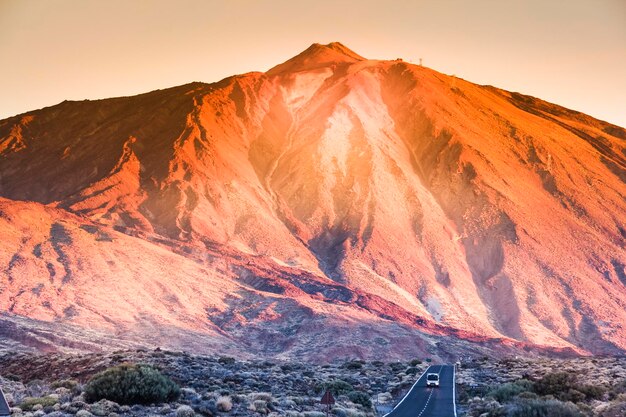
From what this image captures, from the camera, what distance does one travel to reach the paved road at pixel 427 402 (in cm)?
3184

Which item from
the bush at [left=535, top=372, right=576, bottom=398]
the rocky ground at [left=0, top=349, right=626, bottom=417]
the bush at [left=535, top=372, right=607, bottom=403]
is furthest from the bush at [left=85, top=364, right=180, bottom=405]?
the bush at [left=535, top=372, right=576, bottom=398]

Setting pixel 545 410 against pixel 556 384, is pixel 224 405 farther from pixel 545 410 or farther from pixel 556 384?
pixel 556 384

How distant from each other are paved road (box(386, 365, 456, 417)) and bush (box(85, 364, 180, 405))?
32.3 ft

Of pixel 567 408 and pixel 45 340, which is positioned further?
pixel 45 340

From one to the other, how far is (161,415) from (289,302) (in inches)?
2506

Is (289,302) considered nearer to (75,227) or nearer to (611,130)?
(75,227)

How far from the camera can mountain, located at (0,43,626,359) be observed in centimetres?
7981

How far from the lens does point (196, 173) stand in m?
121

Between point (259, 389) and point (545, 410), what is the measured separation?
1425cm

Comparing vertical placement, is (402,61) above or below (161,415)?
above

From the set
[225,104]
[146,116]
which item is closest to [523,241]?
[225,104]

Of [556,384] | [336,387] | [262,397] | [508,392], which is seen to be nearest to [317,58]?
[336,387]

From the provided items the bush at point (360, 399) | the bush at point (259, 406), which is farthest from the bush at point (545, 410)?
the bush at point (360, 399)

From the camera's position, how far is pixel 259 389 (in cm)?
3347
